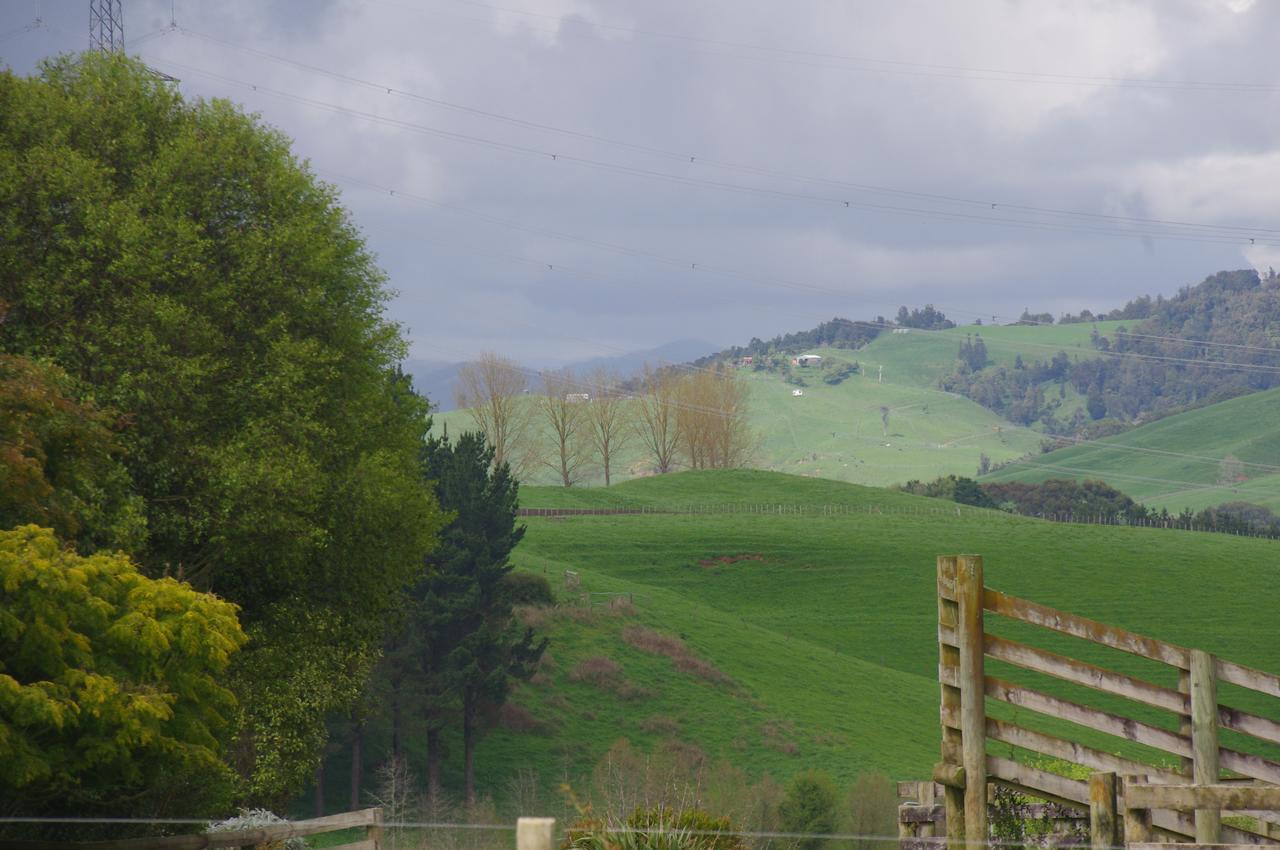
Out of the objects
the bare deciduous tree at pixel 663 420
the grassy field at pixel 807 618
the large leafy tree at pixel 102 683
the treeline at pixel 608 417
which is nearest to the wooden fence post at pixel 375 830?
the large leafy tree at pixel 102 683

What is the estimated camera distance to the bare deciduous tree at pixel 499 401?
15088cm

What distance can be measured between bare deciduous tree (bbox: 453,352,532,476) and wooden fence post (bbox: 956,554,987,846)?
136 m

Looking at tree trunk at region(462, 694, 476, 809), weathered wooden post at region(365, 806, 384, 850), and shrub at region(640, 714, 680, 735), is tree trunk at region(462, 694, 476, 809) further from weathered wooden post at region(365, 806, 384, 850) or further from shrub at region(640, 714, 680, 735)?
weathered wooden post at region(365, 806, 384, 850)

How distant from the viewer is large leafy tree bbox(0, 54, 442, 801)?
2738 centimetres

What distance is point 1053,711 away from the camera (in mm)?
10203

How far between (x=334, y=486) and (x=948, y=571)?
2133 cm

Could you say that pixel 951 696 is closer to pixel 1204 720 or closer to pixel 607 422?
pixel 1204 720

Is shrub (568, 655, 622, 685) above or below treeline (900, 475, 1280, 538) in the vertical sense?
below

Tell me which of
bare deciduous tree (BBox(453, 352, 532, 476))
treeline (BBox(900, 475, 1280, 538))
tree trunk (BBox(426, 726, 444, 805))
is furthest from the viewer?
bare deciduous tree (BBox(453, 352, 532, 476))

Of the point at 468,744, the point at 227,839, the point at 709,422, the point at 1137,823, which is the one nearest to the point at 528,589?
the point at 468,744

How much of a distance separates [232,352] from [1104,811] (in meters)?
24.1

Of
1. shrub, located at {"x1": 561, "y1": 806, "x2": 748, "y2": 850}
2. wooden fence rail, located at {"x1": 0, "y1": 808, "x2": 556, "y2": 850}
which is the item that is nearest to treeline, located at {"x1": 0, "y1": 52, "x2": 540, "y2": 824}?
wooden fence rail, located at {"x1": 0, "y1": 808, "x2": 556, "y2": 850}

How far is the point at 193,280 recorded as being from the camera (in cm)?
2883

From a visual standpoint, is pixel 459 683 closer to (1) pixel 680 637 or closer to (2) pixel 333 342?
(1) pixel 680 637
